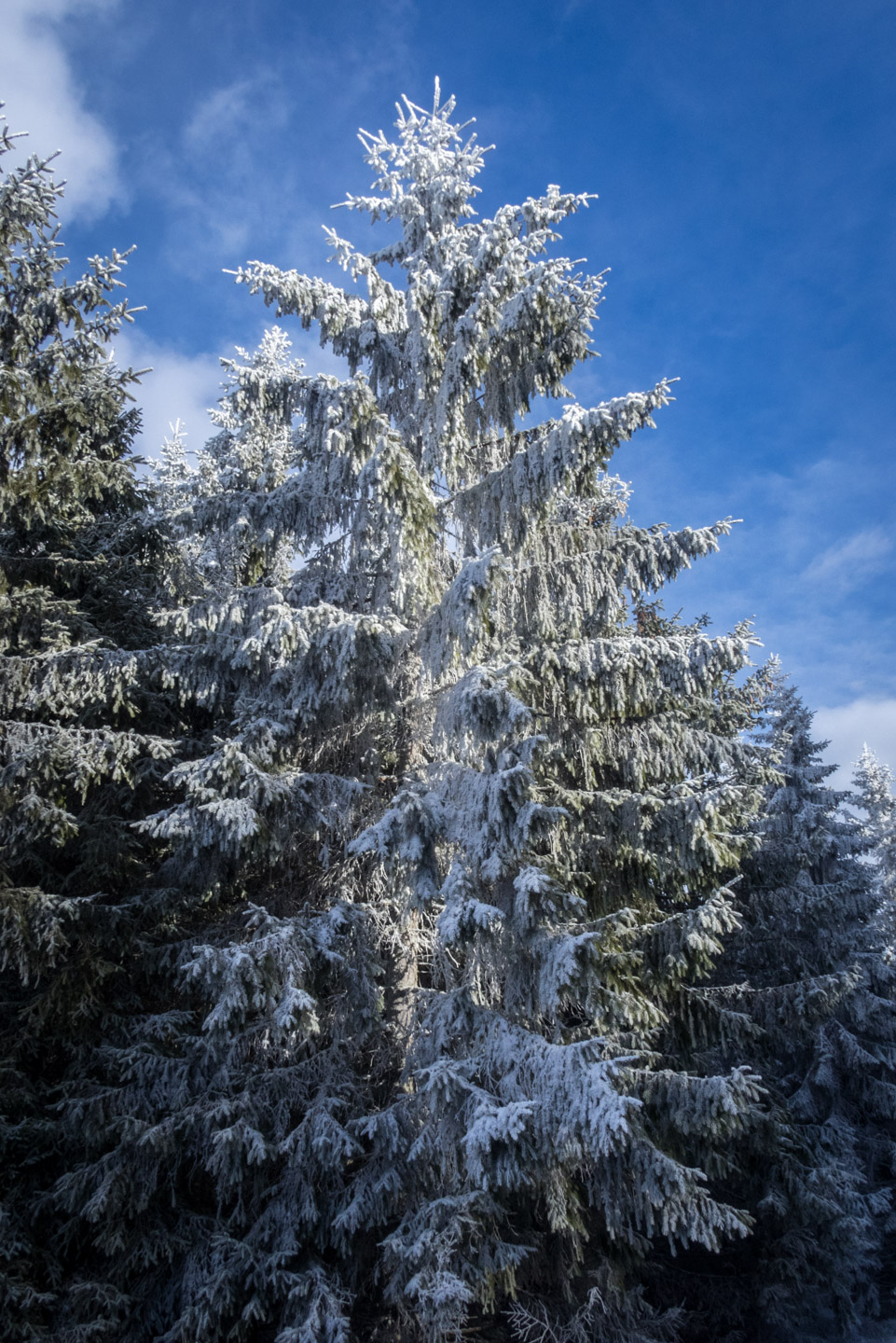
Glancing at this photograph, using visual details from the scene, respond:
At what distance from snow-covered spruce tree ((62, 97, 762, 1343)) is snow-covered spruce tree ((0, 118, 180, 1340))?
64cm

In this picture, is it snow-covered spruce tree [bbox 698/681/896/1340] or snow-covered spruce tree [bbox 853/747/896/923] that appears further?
snow-covered spruce tree [bbox 853/747/896/923]

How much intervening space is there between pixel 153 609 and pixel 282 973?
6.20 meters

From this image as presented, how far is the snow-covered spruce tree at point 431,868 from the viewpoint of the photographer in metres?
5.87

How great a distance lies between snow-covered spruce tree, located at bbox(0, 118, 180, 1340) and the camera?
7.04m

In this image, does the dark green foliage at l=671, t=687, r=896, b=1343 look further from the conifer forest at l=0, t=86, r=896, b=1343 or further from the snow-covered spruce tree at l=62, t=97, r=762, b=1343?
the snow-covered spruce tree at l=62, t=97, r=762, b=1343

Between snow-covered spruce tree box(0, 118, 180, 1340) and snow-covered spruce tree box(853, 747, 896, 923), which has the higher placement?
snow-covered spruce tree box(853, 747, 896, 923)

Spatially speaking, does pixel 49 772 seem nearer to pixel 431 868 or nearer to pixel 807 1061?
pixel 431 868

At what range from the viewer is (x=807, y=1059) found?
14.7 m

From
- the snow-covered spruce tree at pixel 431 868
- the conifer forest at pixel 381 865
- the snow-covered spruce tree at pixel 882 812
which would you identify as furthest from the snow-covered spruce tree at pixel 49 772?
→ the snow-covered spruce tree at pixel 882 812

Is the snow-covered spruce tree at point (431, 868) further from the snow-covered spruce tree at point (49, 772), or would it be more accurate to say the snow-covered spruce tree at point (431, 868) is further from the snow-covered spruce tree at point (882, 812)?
the snow-covered spruce tree at point (882, 812)

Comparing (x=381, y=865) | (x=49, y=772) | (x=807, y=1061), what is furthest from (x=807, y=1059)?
(x=49, y=772)

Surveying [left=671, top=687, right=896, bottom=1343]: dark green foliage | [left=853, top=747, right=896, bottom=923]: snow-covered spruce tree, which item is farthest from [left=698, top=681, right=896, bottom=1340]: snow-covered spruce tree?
[left=853, top=747, right=896, bottom=923]: snow-covered spruce tree

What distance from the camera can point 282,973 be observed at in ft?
22.4

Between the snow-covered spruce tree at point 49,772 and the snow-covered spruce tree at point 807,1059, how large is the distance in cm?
782
